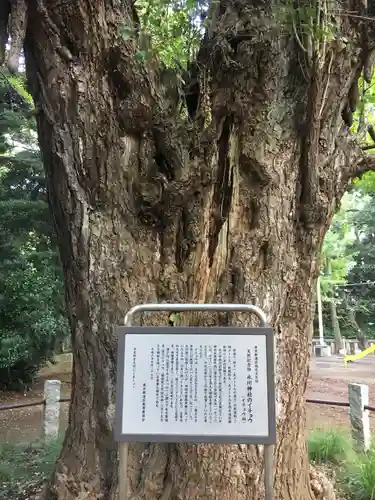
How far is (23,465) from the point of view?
4562mm

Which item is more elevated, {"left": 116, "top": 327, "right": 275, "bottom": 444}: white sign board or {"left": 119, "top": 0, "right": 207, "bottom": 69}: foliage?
{"left": 119, "top": 0, "right": 207, "bottom": 69}: foliage

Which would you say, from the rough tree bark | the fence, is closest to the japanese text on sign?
the rough tree bark

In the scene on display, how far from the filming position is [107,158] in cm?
313

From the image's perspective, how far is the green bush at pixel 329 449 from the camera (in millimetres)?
4555

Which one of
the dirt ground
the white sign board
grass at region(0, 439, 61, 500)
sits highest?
the white sign board

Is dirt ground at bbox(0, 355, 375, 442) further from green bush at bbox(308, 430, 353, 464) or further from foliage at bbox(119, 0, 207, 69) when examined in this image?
foliage at bbox(119, 0, 207, 69)

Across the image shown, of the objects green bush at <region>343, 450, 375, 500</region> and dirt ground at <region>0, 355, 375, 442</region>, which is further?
dirt ground at <region>0, 355, 375, 442</region>

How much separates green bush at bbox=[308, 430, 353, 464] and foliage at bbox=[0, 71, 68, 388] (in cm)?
654

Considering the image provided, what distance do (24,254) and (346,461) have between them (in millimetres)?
7744

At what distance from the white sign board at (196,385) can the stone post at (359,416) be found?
11.3 feet

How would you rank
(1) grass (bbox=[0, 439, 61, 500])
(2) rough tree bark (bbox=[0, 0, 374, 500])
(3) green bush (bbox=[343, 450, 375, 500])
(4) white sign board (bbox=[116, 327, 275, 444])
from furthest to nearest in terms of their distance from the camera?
(1) grass (bbox=[0, 439, 61, 500]), (3) green bush (bbox=[343, 450, 375, 500]), (2) rough tree bark (bbox=[0, 0, 374, 500]), (4) white sign board (bbox=[116, 327, 275, 444])

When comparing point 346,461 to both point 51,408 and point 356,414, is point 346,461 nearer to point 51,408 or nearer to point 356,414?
point 356,414

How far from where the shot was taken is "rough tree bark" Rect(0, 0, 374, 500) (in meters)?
3.05

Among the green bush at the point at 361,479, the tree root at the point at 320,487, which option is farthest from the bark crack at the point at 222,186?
the green bush at the point at 361,479
